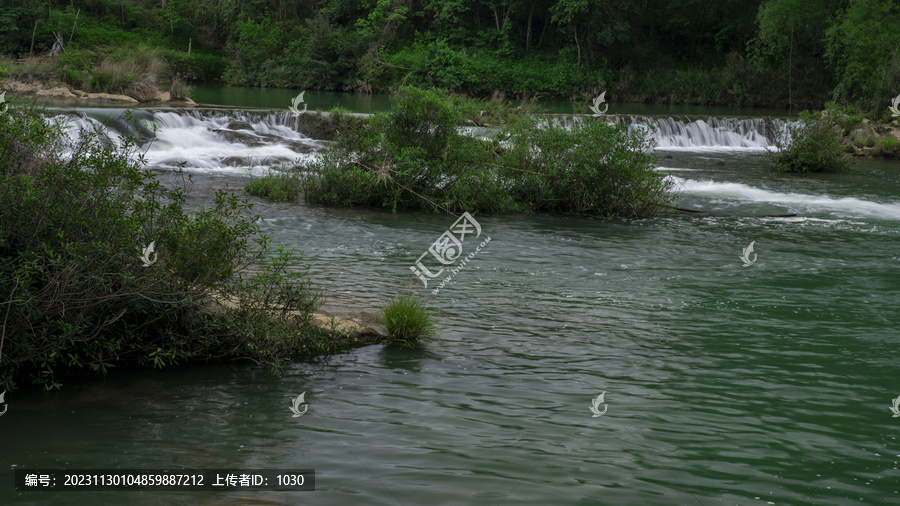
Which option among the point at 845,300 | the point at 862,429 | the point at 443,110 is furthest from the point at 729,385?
the point at 443,110

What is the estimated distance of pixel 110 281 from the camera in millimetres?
5918

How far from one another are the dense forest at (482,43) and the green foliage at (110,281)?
1485 inches

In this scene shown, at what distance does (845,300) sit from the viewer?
31.8 ft

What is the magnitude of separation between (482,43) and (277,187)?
36213mm

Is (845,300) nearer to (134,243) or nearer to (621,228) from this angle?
(621,228)

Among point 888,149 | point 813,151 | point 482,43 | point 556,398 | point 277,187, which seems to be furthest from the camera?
point 482,43

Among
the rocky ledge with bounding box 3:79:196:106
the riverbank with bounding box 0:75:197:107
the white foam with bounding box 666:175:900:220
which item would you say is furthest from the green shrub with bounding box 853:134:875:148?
the rocky ledge with bounding box 3:79:196:106

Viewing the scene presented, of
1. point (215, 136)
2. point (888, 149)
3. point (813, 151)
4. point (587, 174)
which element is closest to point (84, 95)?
point (215, 136)

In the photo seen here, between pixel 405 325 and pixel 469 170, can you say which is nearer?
pixel 405 325

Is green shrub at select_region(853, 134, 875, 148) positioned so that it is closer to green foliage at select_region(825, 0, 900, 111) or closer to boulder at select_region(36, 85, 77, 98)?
green foliage at select_region(825, 0, 900, 111)

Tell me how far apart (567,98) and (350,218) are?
35589 millimetres

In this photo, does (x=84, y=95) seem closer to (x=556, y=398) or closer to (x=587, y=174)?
(x=587, y=174)

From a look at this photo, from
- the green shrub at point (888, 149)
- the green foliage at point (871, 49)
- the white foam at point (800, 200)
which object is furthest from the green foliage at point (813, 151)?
the green foliage at point (871, 49)

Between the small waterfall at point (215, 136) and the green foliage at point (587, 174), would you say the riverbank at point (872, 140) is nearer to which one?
the green foliage at point (587, 174)
